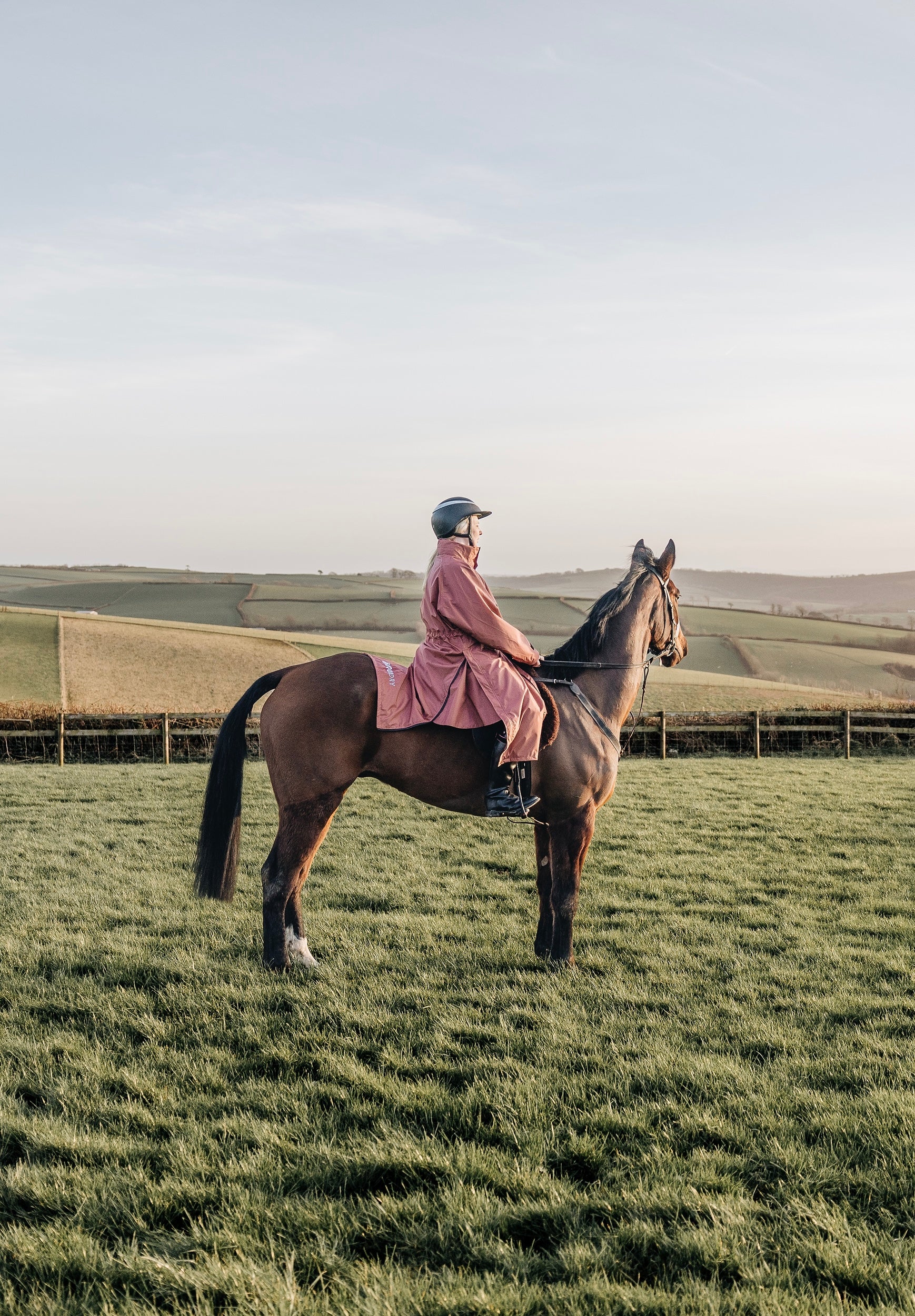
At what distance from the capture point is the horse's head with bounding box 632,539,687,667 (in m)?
6.32

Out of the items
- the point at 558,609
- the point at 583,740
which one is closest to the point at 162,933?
the point at 583,740

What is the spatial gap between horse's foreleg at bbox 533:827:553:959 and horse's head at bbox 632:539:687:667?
61.3 inches

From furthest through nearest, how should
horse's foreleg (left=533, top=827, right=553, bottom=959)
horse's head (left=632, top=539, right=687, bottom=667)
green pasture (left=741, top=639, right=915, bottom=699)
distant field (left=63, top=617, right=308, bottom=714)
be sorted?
green pasture (left=741, top=639, right=915, bottom=699) → distant field (left=63, top=617, right=308, bottom=714) → horse's head (left=632, top=539, right=687, bottom=667) → horse's foreleg (left=533, top=827, right=553, bottom=959)

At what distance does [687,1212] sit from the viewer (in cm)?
296

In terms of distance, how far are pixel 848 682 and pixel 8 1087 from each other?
3697 centimetres

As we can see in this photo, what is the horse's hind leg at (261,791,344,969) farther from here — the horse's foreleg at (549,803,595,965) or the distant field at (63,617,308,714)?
the distant field at (63,617,308,714)

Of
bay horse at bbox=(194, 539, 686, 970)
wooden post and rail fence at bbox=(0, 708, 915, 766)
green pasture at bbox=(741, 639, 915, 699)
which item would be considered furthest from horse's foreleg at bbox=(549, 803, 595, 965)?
green pasture at bbox=(741, 639, 915, 699)

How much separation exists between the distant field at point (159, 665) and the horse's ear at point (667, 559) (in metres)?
15.6

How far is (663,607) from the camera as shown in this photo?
6.43 meters

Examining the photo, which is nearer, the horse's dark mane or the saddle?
the saddle

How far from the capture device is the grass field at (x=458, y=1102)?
2.63 metres

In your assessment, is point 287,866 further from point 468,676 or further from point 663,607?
point 663,607

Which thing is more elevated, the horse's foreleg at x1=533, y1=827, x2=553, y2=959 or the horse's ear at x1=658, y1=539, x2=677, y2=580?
the horse's ear at x1=658, y1=539, x2=677, y2=580

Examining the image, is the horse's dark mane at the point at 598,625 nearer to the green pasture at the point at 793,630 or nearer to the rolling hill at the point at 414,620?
the rolling hill at the point at 414,620
